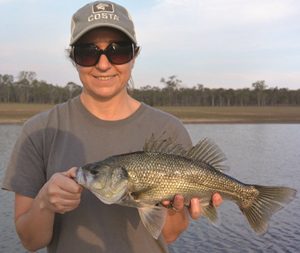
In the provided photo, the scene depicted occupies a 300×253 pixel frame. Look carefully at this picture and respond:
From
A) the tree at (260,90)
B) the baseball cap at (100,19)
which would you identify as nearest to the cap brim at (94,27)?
the baseball cap at (100,19)

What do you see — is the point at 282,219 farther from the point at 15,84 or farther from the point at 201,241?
the point at 15,84

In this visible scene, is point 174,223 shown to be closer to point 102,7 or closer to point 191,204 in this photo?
point 191,204

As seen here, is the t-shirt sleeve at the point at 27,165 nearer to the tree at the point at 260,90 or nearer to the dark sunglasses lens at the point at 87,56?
the dark sunglasses lens at the point at 87,56

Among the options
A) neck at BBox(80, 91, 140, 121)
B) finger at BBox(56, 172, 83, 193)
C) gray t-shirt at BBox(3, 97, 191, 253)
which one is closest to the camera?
finger at BBox(56, 172, 83, 193)

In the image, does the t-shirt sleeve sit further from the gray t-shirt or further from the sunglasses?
the sunglasses

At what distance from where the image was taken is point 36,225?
3.15m

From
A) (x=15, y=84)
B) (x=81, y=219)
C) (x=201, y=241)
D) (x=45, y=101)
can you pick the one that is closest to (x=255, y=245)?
(x=201, y=241)

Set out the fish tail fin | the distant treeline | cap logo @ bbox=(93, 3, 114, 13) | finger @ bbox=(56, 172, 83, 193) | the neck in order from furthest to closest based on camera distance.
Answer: the distant treeline < the fish tail fin < the neck < cap logo @ bbox=(93, 3, 114, 13) < finger @ bbox=(56, 172, 83, 193)

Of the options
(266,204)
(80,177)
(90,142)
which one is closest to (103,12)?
(90,142)

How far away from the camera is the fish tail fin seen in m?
3.66

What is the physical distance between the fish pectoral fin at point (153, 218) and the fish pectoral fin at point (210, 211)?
48 cm

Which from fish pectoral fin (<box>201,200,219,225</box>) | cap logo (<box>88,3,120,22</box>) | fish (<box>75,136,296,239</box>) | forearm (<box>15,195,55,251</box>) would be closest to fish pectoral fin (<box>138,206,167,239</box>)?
fish (<box>75,136,296,239</box>)

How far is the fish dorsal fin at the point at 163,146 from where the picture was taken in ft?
10.8

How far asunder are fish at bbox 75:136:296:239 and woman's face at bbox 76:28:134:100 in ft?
1.67
